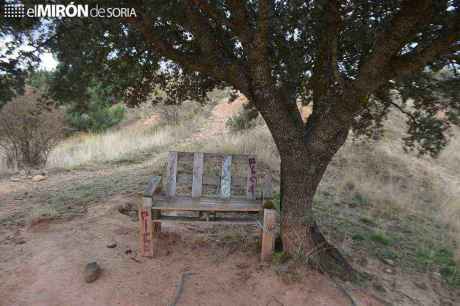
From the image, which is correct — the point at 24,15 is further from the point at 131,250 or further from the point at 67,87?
the point at 131,250

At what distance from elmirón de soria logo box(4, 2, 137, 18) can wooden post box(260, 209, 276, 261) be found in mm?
2518

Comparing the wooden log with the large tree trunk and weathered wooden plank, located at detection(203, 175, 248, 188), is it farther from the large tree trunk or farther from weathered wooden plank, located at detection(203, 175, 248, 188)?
the large tree trunk

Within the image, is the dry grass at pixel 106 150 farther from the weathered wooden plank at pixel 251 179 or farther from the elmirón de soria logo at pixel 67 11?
the weathered wooden plank at pixel 251 179

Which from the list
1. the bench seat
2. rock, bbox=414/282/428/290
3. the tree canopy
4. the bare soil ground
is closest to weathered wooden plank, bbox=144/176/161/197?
the bench seat

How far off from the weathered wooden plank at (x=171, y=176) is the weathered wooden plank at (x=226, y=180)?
60 cm

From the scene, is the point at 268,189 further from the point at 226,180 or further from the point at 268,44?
the point at 268,44

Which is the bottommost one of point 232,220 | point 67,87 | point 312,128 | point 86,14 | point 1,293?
point 1,293

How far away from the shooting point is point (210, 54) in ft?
11.8

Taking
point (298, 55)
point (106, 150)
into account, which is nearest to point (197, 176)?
point (298, 55)

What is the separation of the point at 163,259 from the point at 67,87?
2.78 meters

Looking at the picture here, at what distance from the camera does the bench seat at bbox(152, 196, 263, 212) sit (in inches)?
151

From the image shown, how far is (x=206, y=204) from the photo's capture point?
395 centimetres

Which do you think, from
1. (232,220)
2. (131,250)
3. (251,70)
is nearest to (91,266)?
(131,250)

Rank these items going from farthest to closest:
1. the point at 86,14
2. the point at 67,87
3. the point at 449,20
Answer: the point at 67,87
the point at 86,14
the point at 449,20
